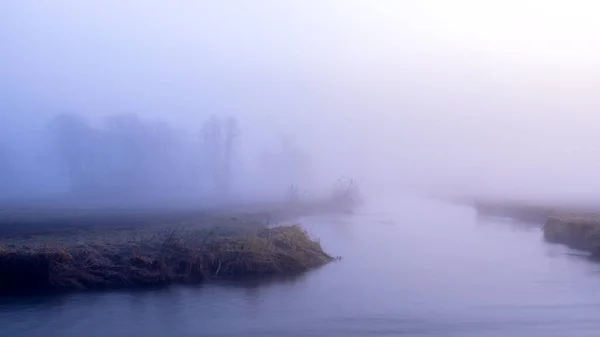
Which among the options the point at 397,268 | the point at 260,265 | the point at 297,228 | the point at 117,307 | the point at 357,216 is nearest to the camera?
the point at 117,307

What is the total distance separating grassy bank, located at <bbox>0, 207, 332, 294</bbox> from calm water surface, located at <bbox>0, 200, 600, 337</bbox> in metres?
0.81

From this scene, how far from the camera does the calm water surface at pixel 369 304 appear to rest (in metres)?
14.8

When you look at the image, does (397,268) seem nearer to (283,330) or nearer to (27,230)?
(283,330)

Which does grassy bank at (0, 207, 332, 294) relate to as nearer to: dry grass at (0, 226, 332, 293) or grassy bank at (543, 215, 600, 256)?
dry grass at (0, 226, 332, 293)

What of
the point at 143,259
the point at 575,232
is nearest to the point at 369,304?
the point at 143,259

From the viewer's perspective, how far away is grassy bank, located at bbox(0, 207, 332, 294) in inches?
716

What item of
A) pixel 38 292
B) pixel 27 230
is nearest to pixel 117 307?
pixel 38 292

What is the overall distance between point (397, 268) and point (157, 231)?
8733mm

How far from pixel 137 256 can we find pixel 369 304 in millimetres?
6746

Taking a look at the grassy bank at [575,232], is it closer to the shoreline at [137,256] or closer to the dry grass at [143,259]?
the shoreline at [137,256]

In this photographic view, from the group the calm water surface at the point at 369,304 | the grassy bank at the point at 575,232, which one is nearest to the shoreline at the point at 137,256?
the calm water surface at the point at 369,304

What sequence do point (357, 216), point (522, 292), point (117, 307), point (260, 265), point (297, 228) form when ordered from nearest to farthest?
point (117, 307)
point (522, 292)
point (260, 265)
point (297, 228)
point (357, 216)

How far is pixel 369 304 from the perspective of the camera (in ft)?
57.5

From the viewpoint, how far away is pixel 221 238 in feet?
72.3
